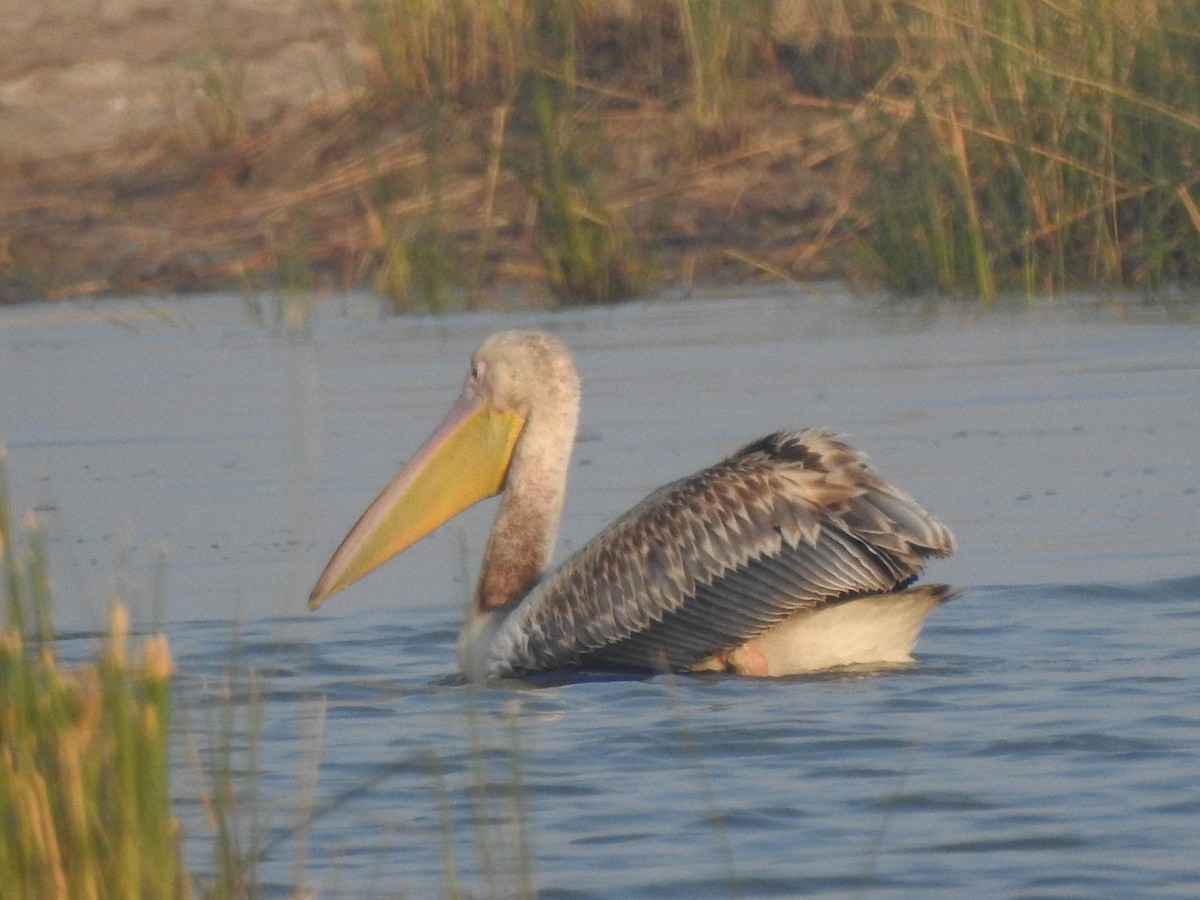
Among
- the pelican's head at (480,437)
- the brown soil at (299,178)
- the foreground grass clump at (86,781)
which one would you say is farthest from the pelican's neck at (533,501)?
the brown soil at (299,178)

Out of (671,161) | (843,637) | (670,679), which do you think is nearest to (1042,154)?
(671,161)

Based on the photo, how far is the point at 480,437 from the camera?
265 inches

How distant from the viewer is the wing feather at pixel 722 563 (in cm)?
584

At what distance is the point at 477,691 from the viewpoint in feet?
19.2

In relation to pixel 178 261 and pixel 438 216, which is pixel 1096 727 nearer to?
pixel 438 216

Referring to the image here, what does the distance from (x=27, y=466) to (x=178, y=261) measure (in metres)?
5.14

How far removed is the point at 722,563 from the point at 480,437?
0.95 metres

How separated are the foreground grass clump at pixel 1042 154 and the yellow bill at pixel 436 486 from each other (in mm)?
4082

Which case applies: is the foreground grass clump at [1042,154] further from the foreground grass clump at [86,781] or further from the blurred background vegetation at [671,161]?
the foreground grass clump at [86,781]

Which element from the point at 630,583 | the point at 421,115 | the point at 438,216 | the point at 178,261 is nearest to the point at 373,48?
the point at 421,115

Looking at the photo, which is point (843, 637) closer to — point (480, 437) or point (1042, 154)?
point (480, 437)

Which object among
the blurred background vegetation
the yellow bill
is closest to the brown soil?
the blurred background vegetation

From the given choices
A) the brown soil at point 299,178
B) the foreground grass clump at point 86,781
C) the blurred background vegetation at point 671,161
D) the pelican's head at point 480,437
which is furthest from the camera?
the brown soil at point 299,178

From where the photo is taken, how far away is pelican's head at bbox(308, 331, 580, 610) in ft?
21.4
